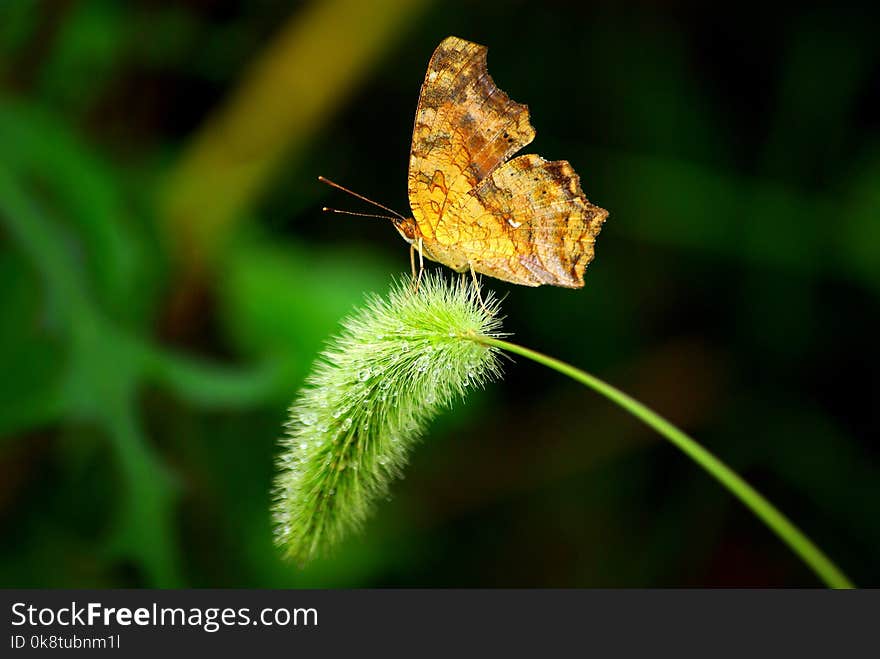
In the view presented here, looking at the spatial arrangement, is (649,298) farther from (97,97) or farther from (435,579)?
(97,97)

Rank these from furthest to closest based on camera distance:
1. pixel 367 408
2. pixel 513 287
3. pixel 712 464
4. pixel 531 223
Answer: pixel 513 287 → pixel 531 223 → pixel 367 408 → pixel 712 464

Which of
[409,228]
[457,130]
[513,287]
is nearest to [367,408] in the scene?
[409,228]

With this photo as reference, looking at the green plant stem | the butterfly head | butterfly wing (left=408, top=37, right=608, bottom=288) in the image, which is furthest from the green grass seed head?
the butterfly head

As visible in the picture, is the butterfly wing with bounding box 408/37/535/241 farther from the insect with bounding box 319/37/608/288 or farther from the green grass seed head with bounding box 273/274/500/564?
the green grass seed head with bounding box 273/274/500/564

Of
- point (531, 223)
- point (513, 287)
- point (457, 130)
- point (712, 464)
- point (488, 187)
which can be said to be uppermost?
point (513, 287)

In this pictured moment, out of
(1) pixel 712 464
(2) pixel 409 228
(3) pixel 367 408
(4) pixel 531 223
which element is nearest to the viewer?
(1) pixel 712 464

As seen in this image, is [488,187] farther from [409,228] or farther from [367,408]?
[367,408]
